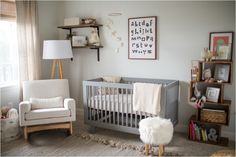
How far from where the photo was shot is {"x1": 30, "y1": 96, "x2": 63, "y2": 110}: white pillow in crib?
346 centimetres

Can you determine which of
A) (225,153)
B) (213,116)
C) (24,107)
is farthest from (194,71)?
(24,107)

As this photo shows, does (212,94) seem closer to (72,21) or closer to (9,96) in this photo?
(72,21)

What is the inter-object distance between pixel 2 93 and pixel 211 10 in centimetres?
339

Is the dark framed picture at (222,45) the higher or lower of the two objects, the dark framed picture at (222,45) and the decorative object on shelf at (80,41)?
the lower

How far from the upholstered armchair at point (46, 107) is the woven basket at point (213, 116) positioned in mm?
1880

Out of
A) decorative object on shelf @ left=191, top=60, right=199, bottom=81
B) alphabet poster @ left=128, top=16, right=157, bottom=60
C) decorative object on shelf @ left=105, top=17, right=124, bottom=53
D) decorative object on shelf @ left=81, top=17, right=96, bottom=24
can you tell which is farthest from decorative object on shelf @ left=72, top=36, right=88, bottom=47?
decorative object on shelf @ left=191, top=60, right=199, bottom=81

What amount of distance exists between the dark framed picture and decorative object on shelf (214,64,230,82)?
0.41ft

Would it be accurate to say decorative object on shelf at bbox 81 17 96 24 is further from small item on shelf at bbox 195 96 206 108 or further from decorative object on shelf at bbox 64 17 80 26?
small item on shelf at bbox 195 96 206 108

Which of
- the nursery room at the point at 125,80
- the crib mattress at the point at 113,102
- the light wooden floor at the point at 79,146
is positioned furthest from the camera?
the crib mattress at the point at 113,102

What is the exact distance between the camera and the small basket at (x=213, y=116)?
3.08 m

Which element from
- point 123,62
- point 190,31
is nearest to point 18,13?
point 123,62

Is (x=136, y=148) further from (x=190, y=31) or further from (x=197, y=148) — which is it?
(x=190, y=31)

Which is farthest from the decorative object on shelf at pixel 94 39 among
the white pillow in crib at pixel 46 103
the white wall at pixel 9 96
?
the white wall at pixel 9 96

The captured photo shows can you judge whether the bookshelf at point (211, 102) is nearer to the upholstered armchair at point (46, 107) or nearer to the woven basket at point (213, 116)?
the woven basket at point (213, 116)
